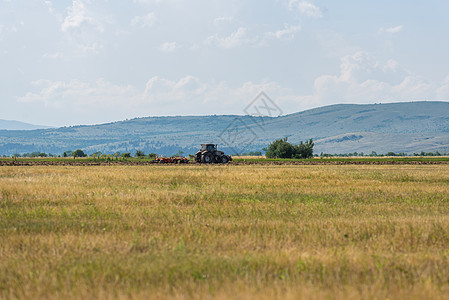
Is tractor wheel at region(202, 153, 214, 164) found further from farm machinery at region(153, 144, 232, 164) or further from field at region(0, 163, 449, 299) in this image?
field at region(0, 163, 449, 299)

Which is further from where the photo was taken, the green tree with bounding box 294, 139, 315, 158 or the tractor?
the green tree with bounding box 294, 139, 315, 158

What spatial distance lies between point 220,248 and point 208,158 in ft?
166

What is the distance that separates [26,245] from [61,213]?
456cm

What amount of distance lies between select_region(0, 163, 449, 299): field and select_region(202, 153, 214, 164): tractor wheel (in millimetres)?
41529

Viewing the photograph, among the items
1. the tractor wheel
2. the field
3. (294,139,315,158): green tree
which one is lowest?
the field

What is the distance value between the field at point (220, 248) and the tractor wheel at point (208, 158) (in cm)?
4153

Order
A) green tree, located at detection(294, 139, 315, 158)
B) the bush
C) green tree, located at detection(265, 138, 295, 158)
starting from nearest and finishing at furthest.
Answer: green tree, located at detection(294, 139, 315, 158) → the bush → green tree, located at detection(265, 138, 295, 158)

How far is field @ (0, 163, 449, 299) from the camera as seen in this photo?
780 cm

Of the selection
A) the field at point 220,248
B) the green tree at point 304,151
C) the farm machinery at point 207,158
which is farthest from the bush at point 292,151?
the field at point 220,248

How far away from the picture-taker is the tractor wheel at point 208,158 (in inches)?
2393

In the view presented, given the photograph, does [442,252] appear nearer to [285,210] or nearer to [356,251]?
[356,251]

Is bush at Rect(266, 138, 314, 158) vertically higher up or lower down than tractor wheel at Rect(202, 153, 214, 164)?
higher up

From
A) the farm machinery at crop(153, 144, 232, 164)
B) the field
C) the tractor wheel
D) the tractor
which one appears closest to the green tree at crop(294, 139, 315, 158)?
the farm machinery at crop(153, 144, 232, 164)

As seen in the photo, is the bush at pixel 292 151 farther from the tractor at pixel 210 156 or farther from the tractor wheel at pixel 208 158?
the tractor wheel at pixel 208 158
